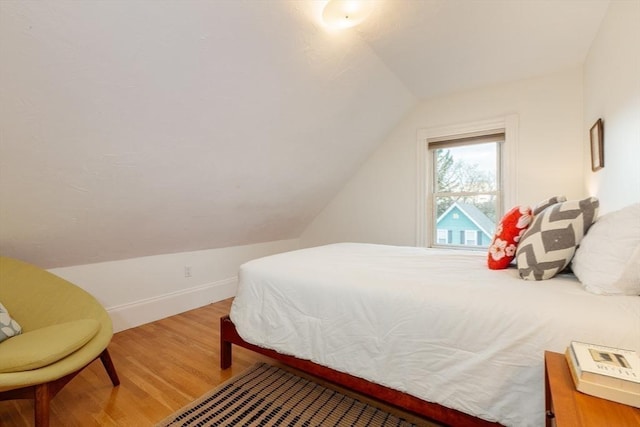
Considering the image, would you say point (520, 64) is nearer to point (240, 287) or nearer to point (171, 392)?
point (240, 287)

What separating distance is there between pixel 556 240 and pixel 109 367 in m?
2.38

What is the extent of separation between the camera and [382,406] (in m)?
1.51

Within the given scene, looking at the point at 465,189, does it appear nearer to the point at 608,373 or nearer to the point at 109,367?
the point at 608,373

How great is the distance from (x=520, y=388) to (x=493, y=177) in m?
2.56

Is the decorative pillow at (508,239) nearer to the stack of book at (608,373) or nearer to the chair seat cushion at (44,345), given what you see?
the stack of book at (608,373)

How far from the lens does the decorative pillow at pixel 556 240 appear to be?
4.32 feet

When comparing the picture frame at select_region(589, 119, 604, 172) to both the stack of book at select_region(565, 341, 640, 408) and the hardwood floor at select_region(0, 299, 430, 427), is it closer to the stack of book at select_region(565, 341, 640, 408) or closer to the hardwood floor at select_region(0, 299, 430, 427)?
the stack of book at select_region(565, 341, 640, 408)

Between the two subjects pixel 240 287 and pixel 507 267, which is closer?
pixel 507 267

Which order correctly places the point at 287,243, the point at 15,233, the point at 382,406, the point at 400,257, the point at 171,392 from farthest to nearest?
the point at 287,243, the point at 400,257, the point at 15,233, the point at 171,392, the point at 382,406

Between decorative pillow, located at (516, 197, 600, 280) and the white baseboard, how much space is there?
2.82 meters

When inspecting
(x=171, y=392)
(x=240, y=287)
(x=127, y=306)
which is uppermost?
(x=240, y=287)

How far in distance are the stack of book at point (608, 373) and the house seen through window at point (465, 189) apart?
2575 millimetres

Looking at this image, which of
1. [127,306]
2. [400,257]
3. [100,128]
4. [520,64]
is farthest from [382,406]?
[520,64]

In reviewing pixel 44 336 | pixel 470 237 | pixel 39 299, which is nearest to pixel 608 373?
pixel 44 336
